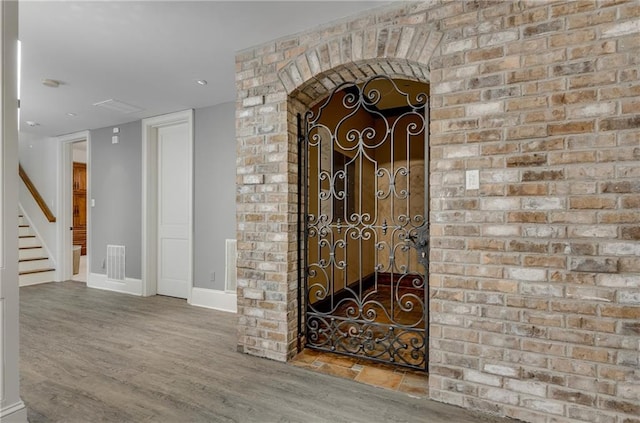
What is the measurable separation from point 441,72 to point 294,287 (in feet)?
5.86

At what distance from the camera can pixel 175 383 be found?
7.09 ft

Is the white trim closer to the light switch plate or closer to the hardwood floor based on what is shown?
the hardwood floor

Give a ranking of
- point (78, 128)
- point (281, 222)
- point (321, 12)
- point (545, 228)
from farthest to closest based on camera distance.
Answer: point (78, 128), point (281, 222), point (321, 12), point (545, 228)

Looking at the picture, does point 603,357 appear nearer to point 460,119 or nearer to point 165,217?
point 460,119

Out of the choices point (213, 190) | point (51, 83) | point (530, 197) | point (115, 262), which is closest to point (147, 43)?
point (51, 83)

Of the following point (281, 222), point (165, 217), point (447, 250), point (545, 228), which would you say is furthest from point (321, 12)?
point (165, 217)

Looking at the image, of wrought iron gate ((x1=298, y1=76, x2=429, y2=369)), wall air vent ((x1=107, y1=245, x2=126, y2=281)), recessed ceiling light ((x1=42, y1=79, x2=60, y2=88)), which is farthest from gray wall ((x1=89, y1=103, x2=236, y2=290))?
recessed ceiling light ((x1=42, y1=79, x2=60, y2=88))

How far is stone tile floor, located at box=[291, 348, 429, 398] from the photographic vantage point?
2.13 metres

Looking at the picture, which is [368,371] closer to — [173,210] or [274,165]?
[274,165]

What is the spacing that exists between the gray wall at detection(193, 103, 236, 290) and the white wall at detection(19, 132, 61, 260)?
3.17 m

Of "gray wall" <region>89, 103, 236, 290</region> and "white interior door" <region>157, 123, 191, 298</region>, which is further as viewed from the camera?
"white interior door" <region>157, 123, 191, 298</region>

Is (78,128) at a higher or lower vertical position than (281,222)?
higher

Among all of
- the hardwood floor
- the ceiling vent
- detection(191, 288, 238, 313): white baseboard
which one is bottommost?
the hardwood floor

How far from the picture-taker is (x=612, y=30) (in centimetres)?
160
